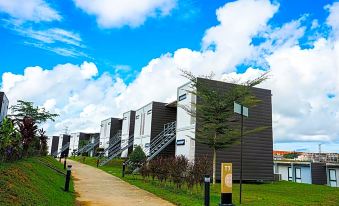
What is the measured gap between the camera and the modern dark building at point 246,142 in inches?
887

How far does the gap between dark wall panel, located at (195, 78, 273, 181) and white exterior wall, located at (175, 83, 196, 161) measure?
0.84 m

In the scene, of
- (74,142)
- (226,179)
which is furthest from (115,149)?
(226,179)

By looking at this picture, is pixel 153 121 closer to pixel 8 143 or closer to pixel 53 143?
pixel 8 143

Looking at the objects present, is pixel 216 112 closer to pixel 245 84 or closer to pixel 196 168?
pixel 245 84

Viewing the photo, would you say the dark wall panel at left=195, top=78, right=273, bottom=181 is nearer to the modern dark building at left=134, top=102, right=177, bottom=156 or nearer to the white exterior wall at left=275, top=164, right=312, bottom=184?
the modern dark building at left=134, top=102, right=177, bottom=156

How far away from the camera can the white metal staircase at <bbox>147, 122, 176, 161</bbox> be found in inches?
1019

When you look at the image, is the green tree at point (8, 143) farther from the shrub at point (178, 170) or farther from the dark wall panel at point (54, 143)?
the dark wall panel at point (54, 143)

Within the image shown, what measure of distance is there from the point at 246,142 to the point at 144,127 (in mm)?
12834

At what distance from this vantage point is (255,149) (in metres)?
24.0

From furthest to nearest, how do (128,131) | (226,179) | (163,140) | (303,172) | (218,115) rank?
1. (128,131)
2. (303,172)
3. (163,140)
4. (218,115)
5. (226,179)

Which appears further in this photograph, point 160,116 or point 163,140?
point 160,116

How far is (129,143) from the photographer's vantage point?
3834 cm

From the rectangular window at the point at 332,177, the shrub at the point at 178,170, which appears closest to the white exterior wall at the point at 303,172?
the rectangular window at the point at 332,177

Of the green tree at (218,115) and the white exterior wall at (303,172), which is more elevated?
the green tree at (218,115)
